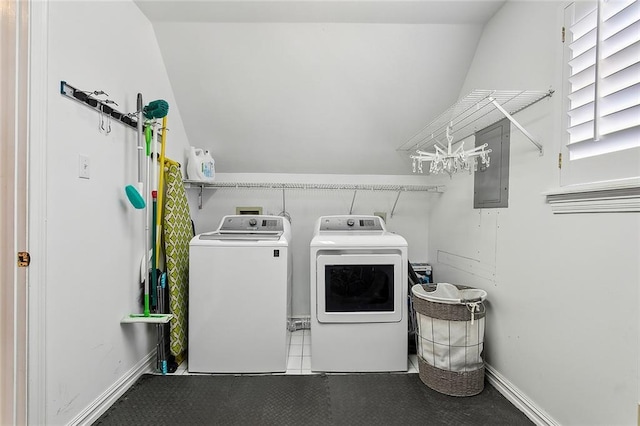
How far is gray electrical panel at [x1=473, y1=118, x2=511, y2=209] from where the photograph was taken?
71.1 inches

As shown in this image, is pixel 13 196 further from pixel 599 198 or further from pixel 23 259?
pixel 599 198

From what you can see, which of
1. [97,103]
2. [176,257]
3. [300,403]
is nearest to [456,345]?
[300,403]

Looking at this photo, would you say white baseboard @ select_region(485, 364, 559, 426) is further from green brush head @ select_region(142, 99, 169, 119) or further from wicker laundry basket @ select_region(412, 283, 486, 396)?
green brush head @ select_region(142, 99, 169, 119)

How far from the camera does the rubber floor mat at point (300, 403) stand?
155cm

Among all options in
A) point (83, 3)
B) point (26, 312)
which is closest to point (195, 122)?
point (83, 3)

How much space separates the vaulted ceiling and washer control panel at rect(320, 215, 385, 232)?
1.89 ft

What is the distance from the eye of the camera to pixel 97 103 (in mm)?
1540

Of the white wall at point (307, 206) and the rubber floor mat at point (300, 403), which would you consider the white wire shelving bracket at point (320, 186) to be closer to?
the white wall at point (307, 206)

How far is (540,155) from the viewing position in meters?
1.54

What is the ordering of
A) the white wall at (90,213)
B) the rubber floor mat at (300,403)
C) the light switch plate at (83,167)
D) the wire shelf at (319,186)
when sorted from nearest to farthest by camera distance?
the white wall at (90,213) < the light switch plate at (83,167) < the rubber floor mat at (300,403) < the wire shelf at (319,186)

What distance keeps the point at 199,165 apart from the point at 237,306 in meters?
1.25

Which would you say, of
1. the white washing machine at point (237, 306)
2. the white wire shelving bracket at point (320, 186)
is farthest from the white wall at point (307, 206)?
the white washing machine at point (237, 306)

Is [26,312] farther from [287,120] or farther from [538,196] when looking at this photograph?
[538,196]

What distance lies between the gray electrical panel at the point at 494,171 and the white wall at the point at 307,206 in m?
0.81
